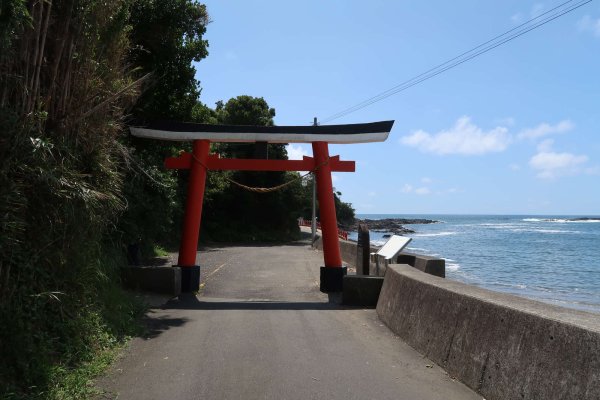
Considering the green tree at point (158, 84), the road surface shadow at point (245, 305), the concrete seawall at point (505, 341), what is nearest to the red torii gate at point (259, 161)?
the green tree at point (158, 84)

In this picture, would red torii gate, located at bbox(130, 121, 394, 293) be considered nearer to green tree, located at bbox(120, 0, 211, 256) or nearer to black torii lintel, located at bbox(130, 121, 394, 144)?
black torii lintel, located at bbox(130, 121, 394, 144)

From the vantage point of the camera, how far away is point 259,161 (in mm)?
13109

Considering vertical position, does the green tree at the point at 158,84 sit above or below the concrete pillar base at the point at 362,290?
above

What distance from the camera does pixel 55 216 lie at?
18.0ft

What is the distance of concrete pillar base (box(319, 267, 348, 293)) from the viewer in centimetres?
1282

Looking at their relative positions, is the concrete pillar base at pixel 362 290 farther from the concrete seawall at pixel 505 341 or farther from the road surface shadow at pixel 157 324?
the road surface shadow at pixel 157 324

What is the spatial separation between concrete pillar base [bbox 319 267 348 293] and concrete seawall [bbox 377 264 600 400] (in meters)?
5.40

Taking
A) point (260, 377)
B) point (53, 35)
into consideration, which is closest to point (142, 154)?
point (53, 35)

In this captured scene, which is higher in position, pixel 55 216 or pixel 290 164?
pixel 290 164

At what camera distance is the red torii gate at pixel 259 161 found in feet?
41.9

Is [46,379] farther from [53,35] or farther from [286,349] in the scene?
[53,35]

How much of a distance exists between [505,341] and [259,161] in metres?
9.10

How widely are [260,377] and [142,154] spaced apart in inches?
405

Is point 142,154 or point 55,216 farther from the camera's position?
point 142,154
